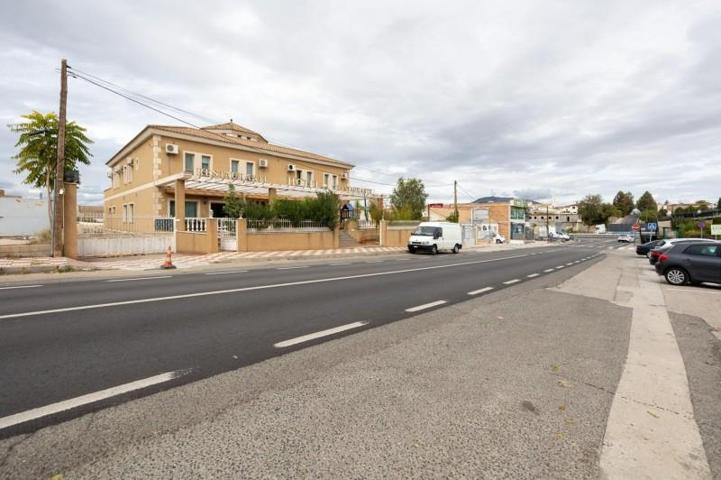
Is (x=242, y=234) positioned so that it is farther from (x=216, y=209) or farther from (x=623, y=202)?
(x=623, y=202)

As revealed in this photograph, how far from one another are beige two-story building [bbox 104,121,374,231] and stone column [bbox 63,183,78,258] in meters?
3.15

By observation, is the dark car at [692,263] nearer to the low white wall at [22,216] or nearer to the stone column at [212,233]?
the stone column at [212,233]

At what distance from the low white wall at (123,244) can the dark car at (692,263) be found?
2124cm

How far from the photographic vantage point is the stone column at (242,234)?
1968 centimetres

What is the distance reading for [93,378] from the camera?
3.39 metres

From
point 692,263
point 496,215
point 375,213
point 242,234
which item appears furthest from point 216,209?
point 496,215

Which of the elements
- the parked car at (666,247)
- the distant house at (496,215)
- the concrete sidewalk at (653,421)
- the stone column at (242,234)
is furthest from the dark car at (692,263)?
the distant house at (496,215)

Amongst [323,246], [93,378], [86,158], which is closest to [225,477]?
[93,378]

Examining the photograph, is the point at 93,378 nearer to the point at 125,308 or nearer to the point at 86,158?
the point at 125,308

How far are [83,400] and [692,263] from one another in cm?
1482

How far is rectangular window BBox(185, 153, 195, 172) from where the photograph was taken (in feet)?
87.3

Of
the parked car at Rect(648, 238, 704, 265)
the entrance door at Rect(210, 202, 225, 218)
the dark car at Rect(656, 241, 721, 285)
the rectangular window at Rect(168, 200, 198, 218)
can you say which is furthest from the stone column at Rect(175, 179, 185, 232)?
the parked car at Rect(648, 238, 704, 265)

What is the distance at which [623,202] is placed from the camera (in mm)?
118688

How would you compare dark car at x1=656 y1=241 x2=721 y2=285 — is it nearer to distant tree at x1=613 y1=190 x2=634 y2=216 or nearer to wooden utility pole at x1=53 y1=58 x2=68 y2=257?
wooden utility pole at x1=53 y1=58 x2=68 y2=257
